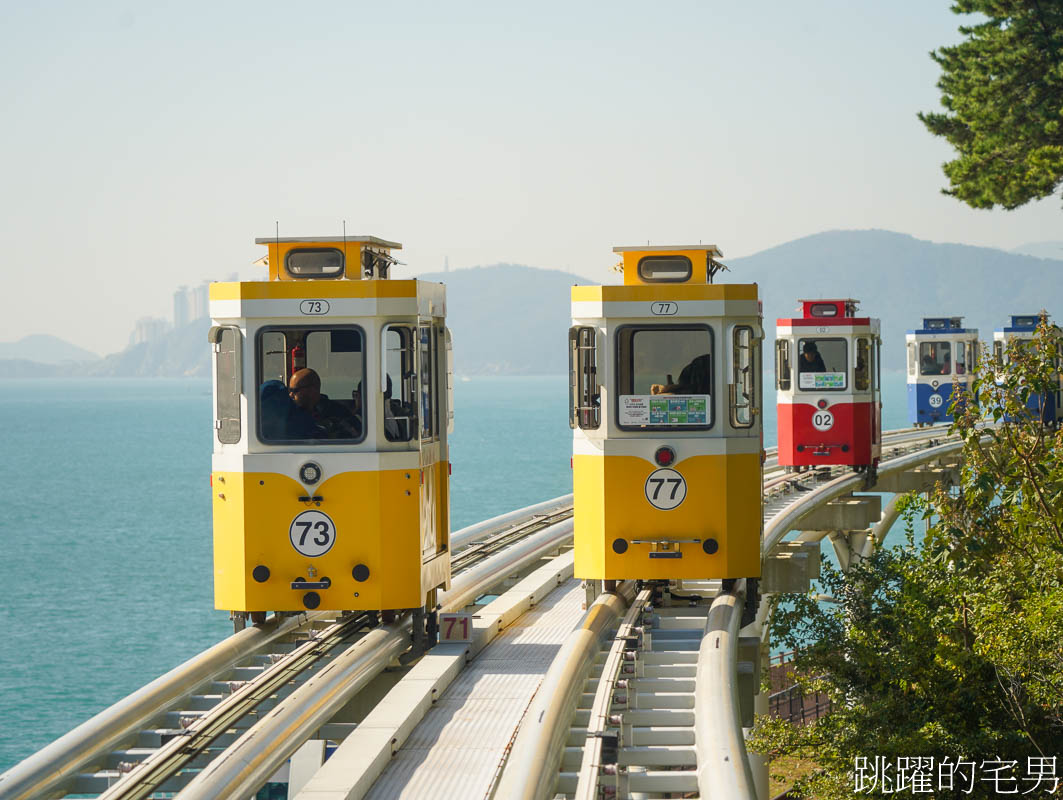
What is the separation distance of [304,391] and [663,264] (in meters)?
3.25

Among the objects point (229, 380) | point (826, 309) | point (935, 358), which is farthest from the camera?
point (935, 358)

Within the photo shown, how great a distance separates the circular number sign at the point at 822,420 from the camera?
25.8 m

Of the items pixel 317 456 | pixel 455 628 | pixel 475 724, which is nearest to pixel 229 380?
pixel 317 456

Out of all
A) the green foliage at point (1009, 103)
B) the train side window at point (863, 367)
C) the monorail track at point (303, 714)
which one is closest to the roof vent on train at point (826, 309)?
the train side window at point (863, 367)

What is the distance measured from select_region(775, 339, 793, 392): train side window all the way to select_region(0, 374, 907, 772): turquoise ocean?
20902 millimetres

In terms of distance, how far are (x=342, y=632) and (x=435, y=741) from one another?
7.62 ft

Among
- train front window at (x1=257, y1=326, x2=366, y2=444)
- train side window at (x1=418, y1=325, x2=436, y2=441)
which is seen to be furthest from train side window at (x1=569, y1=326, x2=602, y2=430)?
train front window at (x1=257, y1=326, x2=366, y2=444)

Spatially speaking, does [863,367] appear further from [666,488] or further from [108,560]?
[108,560]

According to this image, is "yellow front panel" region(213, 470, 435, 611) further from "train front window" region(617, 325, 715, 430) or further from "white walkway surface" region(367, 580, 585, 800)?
"train front window" region(617, 325, 715, 430)

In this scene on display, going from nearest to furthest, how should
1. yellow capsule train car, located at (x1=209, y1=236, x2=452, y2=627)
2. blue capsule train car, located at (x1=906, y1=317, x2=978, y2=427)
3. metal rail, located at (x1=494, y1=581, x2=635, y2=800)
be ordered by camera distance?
metal rail, located at (x1=494, y1=581, x2=635, y2=800) < yellow capsule train car, located at (x1=209, y1=236, x2=452, y2=627) < blue capsule train car, located at (x1=906, y1=317, x2=978, y2=427)

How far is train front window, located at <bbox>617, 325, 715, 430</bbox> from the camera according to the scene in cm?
1187

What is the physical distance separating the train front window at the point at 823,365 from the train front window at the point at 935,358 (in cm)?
1424

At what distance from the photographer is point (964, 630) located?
14164 mm

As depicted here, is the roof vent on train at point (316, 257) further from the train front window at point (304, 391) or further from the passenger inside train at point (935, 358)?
the passenger inside train at point (935, 358)
